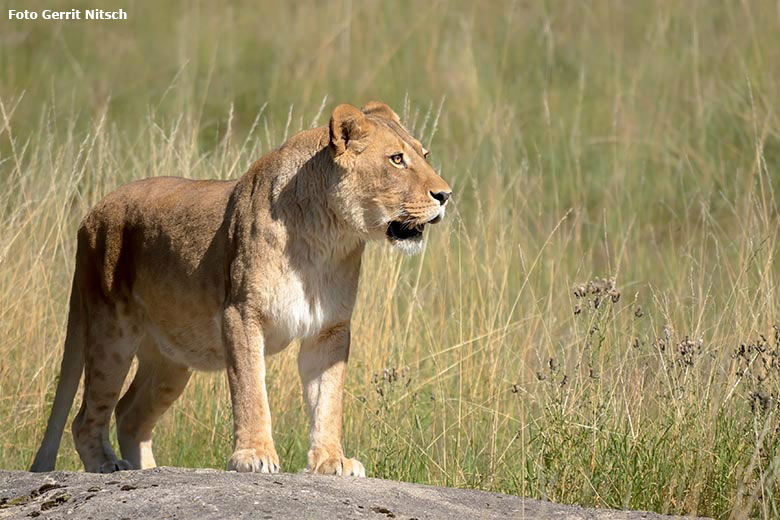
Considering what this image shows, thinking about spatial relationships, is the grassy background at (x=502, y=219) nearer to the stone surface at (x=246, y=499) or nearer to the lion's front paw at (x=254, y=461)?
the stone surface at (x=246, y=499)

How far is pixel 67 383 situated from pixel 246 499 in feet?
7.99

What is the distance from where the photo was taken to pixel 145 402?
662 cm

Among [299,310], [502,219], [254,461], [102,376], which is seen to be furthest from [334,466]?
[502,219]

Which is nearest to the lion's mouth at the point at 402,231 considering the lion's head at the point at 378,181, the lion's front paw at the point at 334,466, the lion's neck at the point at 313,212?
the lion's head at the point at 378,181

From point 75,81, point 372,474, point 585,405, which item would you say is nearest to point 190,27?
point 75,81

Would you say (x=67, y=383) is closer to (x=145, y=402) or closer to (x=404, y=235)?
(x=145, y=402)

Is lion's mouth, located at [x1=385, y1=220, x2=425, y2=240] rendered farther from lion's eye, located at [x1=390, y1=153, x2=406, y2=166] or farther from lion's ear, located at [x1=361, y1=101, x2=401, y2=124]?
lion's ear, located at [x1=361, y1=101, x2=401, y2=124]

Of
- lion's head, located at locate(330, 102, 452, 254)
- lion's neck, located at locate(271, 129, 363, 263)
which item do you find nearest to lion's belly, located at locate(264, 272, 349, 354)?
lion's neck, located at locate(271, 129, 363, 263)

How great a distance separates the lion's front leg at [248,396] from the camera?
513 centimetres

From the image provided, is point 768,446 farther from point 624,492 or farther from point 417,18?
point 417,18

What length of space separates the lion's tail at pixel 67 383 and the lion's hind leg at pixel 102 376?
0.35ft

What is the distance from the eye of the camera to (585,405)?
5.29 meters

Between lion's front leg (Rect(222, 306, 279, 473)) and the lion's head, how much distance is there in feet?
2.03

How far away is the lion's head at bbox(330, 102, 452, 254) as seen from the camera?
18.1ft
